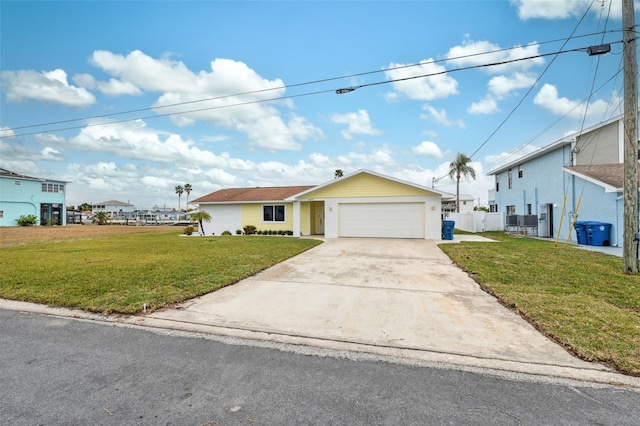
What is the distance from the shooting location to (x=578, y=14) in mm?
9500

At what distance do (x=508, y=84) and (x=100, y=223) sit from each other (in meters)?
53.0

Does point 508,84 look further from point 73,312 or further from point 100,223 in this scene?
point 100,223

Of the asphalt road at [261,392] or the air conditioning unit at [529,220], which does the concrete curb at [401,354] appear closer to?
the asphalt road at [261,392]

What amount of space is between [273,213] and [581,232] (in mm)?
16838

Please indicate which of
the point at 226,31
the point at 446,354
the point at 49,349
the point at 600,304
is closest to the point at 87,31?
the point at 226,31

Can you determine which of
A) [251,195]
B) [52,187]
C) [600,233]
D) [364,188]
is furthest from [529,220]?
[52,187]

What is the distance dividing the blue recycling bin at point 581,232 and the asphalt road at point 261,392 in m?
14.9

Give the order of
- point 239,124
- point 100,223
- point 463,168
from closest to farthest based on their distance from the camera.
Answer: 1. point 239,124
2. point 463,168
3. point 100,223

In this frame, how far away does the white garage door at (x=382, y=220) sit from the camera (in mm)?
17391

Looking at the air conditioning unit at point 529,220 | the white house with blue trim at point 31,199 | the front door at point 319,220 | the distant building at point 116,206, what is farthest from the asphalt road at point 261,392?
the distant building at point 116,206

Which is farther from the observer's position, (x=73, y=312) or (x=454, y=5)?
(x=454, y=5)

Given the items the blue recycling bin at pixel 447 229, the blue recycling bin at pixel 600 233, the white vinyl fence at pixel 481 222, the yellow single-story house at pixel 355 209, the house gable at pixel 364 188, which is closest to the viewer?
the blue recycling bin at pixel 600 233

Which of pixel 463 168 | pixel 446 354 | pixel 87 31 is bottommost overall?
pixel 446 354

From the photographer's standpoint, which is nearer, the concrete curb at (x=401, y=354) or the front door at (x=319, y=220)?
the concrete curb at (x=401, y=354)
